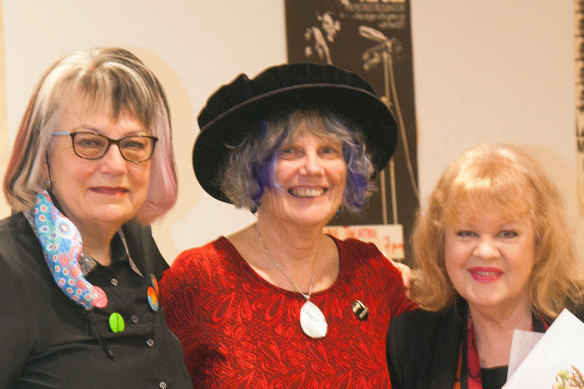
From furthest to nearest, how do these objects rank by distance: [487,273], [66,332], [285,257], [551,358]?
[285,257]
[487,273]
[551,358]
[66,332]

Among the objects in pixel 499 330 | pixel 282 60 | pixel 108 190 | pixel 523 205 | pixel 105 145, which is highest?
pixel 282 60

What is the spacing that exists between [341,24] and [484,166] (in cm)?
129

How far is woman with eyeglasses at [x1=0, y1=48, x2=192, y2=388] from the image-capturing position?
143 cm

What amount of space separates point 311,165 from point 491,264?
0.56 m

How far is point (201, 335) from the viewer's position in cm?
194

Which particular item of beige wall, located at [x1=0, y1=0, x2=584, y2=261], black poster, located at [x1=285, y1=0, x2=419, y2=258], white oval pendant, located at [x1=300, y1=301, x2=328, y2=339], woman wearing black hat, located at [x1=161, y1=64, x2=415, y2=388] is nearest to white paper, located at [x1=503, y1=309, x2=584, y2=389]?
woman wearing black hat, located at [x1=161, y1=64, x2=415, y2=388]

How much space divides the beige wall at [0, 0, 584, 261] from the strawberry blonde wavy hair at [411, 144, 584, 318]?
45.2 inches

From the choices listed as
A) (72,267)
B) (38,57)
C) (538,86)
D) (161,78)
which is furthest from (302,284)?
(538,86)

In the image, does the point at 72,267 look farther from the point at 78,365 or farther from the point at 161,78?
the point at 161,78

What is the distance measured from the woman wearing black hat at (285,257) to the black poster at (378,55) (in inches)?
34.9

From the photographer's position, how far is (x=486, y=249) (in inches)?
72.5

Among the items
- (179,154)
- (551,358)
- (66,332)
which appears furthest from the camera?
(179,154)

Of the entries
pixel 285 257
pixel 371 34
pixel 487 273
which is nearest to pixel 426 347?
pixel 487 273

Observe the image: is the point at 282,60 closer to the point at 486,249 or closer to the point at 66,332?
the point at 486,249
